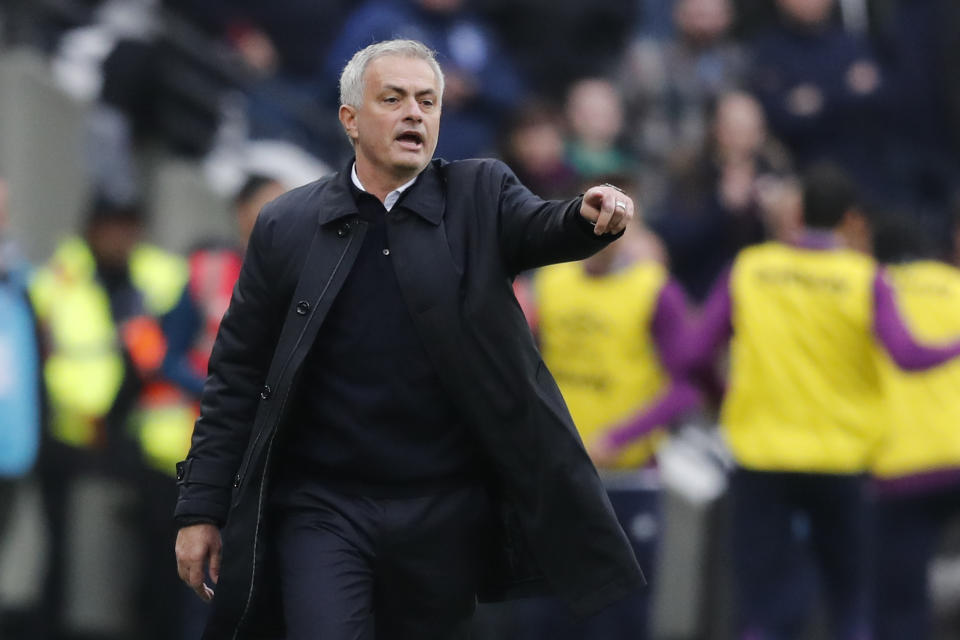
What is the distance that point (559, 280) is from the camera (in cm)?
945

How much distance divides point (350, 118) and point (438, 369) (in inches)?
30.3

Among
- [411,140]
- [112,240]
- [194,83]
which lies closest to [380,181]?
[411,140]

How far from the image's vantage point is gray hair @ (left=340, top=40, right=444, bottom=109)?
566 cm

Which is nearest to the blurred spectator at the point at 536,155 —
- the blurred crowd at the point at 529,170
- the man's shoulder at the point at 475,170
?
the blurred crowd at the point at 529,170

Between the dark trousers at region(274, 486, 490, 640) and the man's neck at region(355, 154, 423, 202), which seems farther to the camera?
the man's neck at region(355, 154, 423, 202)

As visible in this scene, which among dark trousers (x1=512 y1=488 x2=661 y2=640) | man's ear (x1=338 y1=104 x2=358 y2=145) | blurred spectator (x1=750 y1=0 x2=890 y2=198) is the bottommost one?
dark trousers (x1=512 y1=488 x2=661 y2=640)

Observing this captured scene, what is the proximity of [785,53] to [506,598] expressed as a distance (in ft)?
24.5

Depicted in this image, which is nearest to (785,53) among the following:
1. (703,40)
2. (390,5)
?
(703,40)

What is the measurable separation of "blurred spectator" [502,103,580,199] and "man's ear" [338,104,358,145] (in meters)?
6.34

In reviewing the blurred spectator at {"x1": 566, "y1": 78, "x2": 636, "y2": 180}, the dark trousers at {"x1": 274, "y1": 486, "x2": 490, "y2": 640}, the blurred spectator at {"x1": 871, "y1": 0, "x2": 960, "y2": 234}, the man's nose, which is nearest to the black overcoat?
the dark trousers at {"x1": 274, "y1": 486, "x2": 490, "y2": 640}

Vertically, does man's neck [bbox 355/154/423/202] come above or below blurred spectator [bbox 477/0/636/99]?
below

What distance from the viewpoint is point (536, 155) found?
40.1 feet

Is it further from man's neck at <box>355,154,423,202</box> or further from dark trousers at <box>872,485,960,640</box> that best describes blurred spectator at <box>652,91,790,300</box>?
man's neck at <box>355,154,423,202</box>

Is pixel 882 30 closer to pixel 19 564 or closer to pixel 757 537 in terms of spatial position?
pixel 757 537
